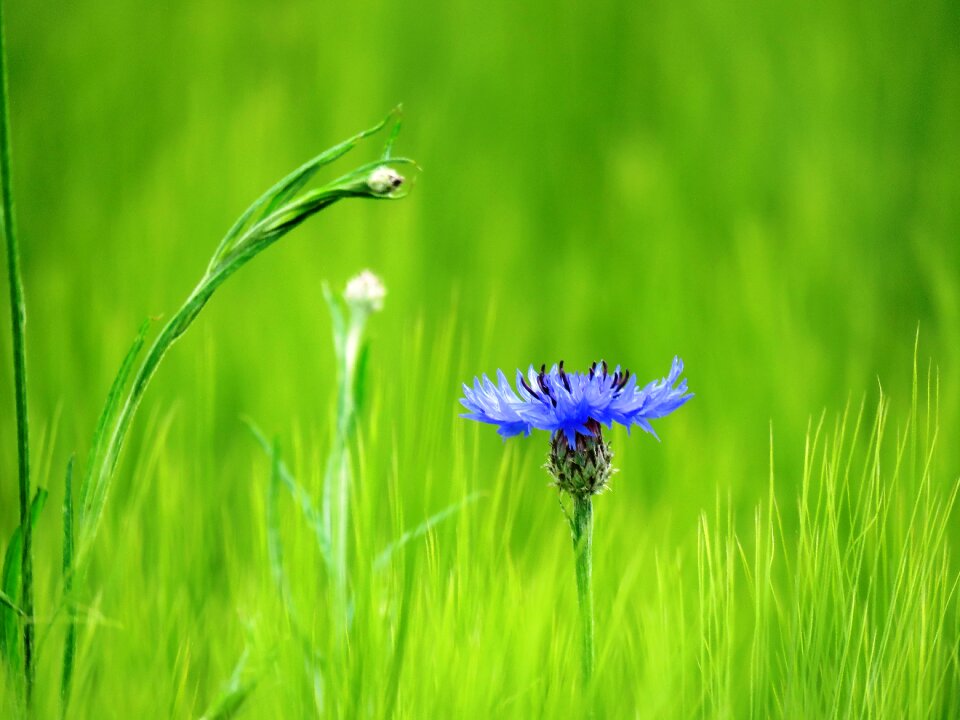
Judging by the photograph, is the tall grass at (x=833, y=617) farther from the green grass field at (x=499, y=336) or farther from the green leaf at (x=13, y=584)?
the green leaf at (x=13, y=584)

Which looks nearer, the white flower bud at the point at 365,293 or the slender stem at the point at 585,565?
the slender stem at the point at 585,565

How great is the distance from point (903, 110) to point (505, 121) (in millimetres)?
774

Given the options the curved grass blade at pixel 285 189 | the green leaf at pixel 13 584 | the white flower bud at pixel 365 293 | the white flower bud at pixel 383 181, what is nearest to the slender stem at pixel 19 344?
the green leaf at pixel 13 584

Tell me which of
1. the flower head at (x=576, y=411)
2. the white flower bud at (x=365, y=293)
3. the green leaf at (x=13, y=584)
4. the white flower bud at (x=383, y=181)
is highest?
the white flower bud at (x=365, y=293)

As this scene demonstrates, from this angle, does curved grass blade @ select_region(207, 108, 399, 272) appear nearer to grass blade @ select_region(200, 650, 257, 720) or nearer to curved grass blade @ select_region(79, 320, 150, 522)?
curved grass blade @ select_region(79, 320, 150, 522)

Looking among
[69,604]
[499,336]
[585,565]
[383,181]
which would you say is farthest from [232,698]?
[499,336]

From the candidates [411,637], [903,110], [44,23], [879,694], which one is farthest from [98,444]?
[903,110]

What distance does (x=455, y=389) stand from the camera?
0.87 m

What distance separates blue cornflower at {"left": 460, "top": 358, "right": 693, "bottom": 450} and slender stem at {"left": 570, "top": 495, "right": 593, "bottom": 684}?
0.16ft

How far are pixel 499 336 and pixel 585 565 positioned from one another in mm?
850

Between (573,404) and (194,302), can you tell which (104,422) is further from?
(573,404)

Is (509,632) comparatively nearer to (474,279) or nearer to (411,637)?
(411,637)

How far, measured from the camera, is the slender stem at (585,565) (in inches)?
23.6

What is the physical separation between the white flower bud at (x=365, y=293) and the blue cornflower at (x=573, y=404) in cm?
21
